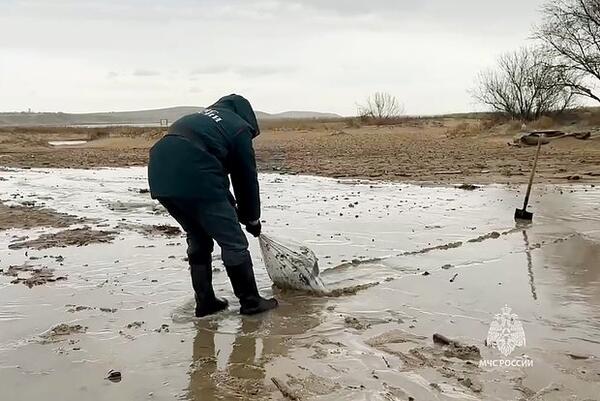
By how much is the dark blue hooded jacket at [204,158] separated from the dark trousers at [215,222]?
7 cm

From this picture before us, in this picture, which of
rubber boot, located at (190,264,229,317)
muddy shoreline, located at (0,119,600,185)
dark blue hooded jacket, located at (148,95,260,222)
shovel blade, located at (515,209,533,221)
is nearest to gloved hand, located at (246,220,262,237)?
dark blue hooded jacket, located at (148,95,260,222)

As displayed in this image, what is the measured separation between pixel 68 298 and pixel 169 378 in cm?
225

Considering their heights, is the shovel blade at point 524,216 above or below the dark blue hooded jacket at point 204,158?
below

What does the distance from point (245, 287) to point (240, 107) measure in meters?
1.43

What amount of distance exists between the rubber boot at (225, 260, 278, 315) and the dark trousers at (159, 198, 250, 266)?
61 mm

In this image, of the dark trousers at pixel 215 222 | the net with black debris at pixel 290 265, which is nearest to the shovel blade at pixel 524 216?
the net with black debris at pixel 290 265

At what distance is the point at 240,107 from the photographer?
5.21m

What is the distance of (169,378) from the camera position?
13.0ft

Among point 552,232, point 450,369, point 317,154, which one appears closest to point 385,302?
point 450,369

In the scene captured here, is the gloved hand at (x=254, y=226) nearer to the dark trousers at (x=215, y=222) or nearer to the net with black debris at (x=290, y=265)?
the dark trousers at (x=215, y=222)

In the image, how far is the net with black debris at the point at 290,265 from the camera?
584cm

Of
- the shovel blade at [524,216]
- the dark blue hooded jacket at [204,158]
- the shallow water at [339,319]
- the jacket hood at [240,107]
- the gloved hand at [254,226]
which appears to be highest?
the jacket hood at [240,107]

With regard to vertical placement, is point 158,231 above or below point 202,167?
below

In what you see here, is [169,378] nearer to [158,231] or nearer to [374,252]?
[374,252]
